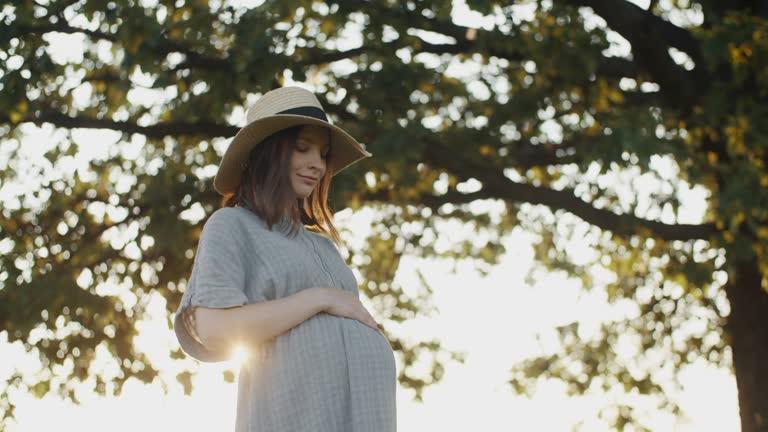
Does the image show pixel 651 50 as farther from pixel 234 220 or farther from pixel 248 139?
pixel 234 220

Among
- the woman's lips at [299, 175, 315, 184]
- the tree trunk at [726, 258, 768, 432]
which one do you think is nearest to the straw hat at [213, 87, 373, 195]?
the woman's lips at [299, 175, 315, 184]

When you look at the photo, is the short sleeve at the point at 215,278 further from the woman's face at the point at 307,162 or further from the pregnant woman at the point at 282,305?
the woman's face at the point at 307,162

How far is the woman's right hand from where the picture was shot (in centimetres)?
276

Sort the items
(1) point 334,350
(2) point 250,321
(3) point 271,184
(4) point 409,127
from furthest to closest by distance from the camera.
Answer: (4) point 409,127, (3) point 271,184, (1) point 334,350, (2) point 250,321

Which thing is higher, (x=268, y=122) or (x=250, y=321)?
(x=268, y=122)

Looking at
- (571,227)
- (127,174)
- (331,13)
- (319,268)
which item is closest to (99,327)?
(127,174)

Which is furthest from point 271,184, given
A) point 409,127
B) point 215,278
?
point 409,127

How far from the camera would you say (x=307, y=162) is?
2.98m

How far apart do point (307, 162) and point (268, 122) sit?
0.15 m

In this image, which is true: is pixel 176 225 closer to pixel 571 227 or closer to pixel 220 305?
pixel 571 227

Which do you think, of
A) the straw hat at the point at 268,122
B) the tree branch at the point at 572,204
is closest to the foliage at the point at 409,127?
the tree branch at the point at 572,204

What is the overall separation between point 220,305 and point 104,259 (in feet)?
22.5

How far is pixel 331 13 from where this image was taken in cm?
770

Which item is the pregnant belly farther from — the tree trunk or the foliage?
the tree trunk
